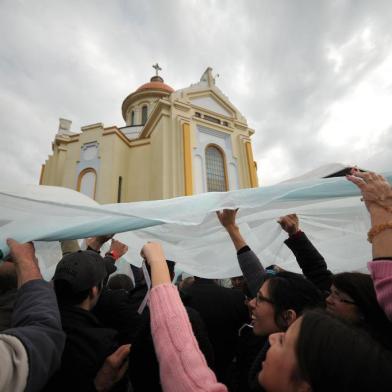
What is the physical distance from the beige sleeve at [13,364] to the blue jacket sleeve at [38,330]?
22 millimetres

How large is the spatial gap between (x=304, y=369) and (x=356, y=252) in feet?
6.94

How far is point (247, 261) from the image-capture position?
184 cm

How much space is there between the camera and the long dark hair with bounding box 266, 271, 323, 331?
4.38ft

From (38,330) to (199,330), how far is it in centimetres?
63

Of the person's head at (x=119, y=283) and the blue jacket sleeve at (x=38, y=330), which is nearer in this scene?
the blue jacket sleeve at (x=38, y=330)

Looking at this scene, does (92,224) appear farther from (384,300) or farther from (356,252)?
(356,252)

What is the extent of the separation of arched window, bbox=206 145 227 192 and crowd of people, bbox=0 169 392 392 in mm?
11141

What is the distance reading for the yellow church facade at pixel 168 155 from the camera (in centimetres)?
1253

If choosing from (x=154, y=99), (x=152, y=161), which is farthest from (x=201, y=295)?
(x=154, y=99)

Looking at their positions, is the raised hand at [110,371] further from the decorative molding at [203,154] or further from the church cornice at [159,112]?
the church cornice at [159,112]

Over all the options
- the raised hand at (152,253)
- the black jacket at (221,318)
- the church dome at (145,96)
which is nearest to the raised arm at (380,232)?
the raised hand at (152,253)

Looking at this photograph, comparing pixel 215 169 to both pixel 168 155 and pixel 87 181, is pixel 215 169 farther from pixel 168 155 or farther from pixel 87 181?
pixel 87 181

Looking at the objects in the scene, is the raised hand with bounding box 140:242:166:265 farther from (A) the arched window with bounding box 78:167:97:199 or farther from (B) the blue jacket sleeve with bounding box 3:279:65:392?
(A) the arched window with bounding box 78:167:97:199

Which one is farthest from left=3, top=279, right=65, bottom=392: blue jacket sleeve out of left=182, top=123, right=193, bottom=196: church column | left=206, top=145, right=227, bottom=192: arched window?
left=206, top=145, right=227, bottom=192: arched window
